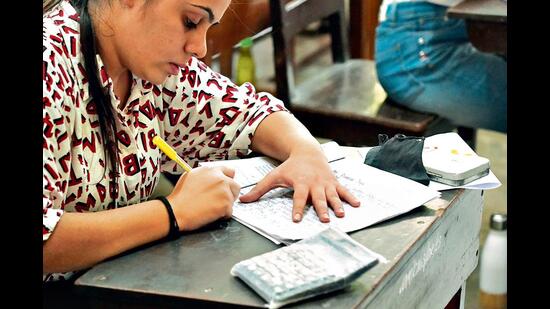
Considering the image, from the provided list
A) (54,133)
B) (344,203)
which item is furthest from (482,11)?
(54,133)

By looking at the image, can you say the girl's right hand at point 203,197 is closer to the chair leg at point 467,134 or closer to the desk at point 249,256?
the desk at point 249,256

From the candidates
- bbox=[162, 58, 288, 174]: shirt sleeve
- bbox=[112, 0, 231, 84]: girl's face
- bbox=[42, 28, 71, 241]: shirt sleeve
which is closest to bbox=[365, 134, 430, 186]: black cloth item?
bbox=[162, 58, 288, 174]: shirt sleeve

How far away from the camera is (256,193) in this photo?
137 centimetres

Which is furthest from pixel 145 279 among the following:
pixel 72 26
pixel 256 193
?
pixel 72 26

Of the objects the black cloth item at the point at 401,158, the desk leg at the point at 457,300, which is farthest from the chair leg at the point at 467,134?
the black cloth item at the point at 401,158

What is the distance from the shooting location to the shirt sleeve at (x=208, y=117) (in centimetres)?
154

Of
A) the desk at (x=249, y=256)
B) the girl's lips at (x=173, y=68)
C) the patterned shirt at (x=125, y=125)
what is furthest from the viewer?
the girl's lips at (x=173, y=68)

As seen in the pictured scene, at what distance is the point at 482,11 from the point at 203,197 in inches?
49.9

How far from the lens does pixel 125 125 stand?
134 centimetres

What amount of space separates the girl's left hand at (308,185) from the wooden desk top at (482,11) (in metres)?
0.96

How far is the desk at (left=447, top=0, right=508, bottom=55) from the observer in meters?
2.21

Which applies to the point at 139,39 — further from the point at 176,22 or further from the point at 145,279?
the point at 145,279

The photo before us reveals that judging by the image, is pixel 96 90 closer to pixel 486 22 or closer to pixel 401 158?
pixel 401 158

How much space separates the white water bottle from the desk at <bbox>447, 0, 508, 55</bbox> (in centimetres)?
51
